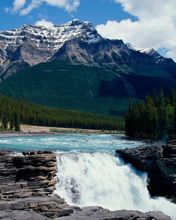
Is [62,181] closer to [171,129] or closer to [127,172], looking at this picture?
[127,172]

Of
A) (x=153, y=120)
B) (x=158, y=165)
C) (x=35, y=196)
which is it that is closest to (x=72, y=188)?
(x=158, y=165)

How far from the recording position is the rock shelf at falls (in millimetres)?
32312

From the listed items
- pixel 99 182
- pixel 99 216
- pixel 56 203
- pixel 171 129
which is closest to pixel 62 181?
pixel 99 182

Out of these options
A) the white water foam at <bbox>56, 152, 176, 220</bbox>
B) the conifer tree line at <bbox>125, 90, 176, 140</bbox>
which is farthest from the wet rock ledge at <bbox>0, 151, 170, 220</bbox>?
the conifer tree line at <bbox>125, 90, 176, 140</bbox>

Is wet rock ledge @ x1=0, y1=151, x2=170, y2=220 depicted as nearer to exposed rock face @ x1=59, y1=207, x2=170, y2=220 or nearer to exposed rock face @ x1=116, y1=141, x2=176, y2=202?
exposed rock face @ x1=59, y1=207, x2=170, y2=220

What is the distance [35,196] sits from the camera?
41.5 m

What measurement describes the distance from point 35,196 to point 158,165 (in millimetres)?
37351

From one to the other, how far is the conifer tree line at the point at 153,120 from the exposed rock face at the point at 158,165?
62.8 m

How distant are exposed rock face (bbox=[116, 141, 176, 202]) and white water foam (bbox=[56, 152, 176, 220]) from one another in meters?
1.33

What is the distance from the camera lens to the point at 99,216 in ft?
98.7

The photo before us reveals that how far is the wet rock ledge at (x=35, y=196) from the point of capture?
29906 mm

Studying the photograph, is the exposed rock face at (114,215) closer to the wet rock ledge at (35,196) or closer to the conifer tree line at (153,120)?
the wet rock ledge at (35,196)

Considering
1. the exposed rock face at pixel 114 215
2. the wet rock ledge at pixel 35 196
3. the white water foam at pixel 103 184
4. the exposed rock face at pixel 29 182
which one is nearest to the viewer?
the exposed rock face at pixel 114 215

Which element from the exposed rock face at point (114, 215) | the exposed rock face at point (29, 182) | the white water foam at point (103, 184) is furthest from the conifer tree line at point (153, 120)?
the exposed rock face at point (114, 215)
